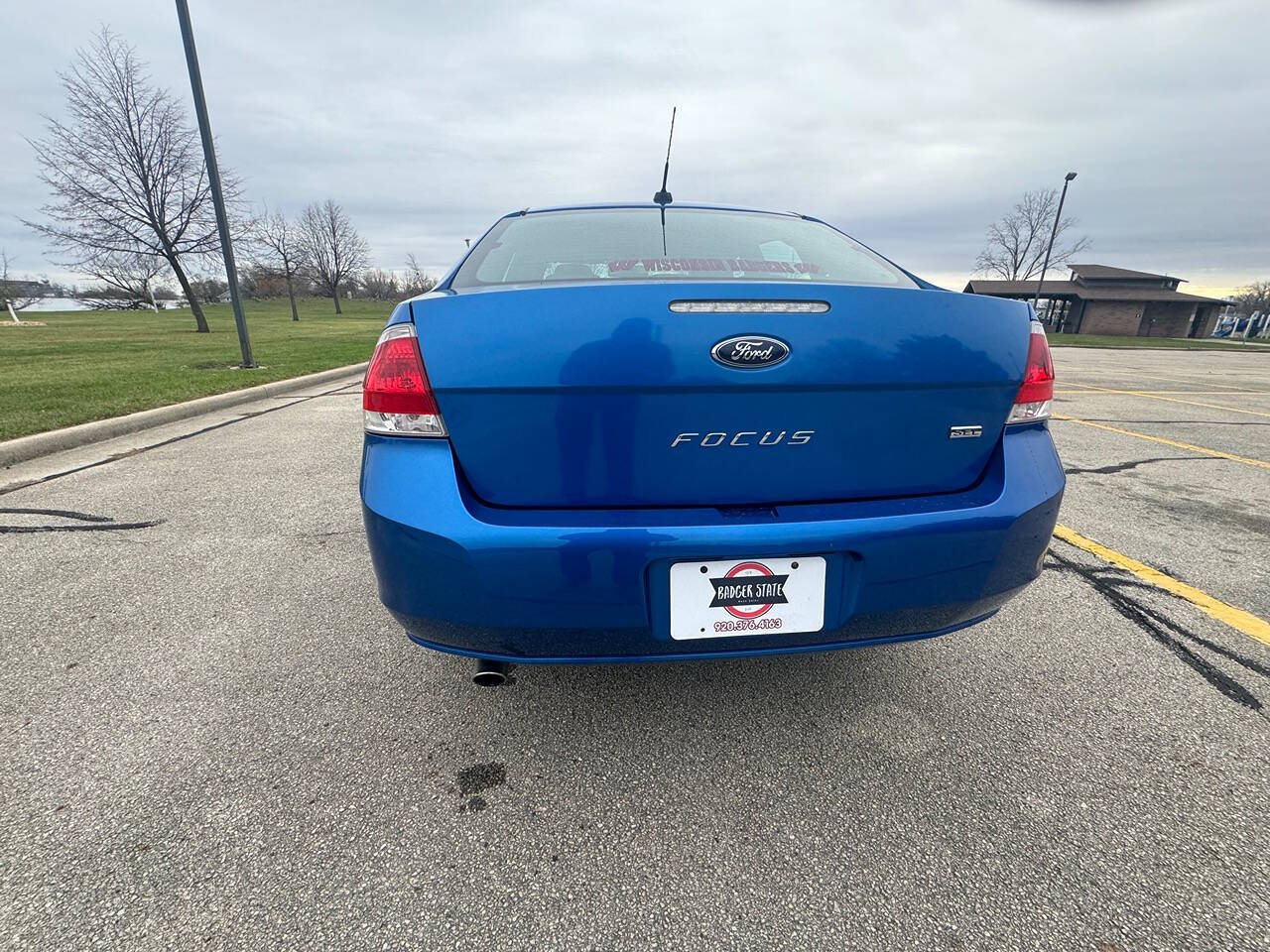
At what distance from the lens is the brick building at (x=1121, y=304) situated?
1719 inches

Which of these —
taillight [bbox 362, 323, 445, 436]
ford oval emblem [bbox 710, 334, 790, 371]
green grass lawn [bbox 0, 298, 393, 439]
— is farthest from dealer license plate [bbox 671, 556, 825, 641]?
green grass lawn [bbox 0, 298, 393, 439]

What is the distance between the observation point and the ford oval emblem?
4.19 ft

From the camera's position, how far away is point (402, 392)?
1357mm

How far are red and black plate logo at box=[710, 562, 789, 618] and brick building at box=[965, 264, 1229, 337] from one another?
49569 mm

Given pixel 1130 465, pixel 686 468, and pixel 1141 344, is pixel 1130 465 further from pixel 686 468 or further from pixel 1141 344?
pixel 1141 344

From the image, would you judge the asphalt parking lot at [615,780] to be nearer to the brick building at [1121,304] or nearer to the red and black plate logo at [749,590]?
the red and black plate logo at [749,590]

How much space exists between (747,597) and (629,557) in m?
0.28

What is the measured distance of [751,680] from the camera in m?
1.94

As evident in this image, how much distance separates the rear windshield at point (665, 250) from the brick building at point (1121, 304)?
4847 cm

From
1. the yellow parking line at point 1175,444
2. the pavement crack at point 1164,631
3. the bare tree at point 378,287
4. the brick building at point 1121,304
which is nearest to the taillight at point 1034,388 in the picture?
the pavement crack at point 1164,631

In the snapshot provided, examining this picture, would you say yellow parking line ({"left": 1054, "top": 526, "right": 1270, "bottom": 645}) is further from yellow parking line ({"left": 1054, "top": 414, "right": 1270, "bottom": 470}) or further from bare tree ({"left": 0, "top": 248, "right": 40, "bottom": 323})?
bare tree ({"left": 0, "top": 248, "right": 40, "bottom": 323})

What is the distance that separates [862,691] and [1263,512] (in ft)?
11.2

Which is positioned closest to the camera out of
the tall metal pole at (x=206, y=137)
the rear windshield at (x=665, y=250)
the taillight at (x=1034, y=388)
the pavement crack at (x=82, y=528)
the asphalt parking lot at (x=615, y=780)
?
the asphalt parking lot at (x=615, y=780)

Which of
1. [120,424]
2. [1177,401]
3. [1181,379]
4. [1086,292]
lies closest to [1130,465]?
[1177,401]
